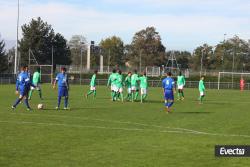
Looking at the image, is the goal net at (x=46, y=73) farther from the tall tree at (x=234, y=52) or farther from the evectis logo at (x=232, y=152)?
the evectis logo at (x=232, y=152)

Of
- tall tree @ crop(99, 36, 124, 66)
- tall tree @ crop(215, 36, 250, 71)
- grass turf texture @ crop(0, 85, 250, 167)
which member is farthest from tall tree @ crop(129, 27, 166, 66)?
grass turf texture @ crop(0, 85, 250, 167)

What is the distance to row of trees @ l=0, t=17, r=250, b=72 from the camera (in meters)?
95.3

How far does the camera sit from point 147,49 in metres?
119

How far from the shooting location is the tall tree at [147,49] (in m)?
117

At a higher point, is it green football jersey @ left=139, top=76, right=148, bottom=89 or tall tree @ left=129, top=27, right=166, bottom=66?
tall tree @ left=129, top=27, right=166, bottom=66

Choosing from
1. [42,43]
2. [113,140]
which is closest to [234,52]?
[42,43]

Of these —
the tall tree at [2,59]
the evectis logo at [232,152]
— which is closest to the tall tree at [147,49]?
the tall tree at [2,59]

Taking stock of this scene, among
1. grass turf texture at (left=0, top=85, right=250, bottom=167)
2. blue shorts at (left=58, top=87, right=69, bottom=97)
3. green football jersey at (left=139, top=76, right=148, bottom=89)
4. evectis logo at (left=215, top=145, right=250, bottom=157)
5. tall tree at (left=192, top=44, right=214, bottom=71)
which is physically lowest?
grass turf texture at (left=0, top=85, right=250, bottom=167)

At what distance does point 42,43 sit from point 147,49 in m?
33.2

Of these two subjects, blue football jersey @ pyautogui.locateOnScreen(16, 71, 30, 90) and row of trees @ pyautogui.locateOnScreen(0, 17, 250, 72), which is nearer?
blue football jersey @ pyautogui.locateOnScreen(16, 71, 30, 90)

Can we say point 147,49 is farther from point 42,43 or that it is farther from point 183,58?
point 42,43

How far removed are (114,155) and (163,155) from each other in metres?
1.13

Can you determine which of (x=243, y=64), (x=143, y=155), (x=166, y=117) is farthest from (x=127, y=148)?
(x=243, y=64)

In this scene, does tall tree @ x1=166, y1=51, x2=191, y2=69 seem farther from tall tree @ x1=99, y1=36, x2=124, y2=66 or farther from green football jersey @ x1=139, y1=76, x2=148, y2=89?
green football jersey @ x1=139, y1=76, x2=148, y2=89
